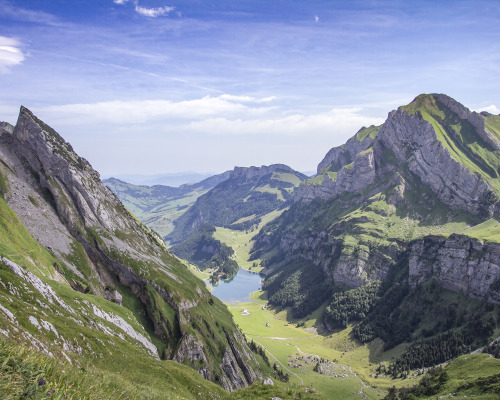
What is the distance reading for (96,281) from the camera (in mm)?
116312

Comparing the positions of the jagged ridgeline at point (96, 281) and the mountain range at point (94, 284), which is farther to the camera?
the jagged ridgeline at point (96, 281)

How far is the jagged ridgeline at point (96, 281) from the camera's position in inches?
2643

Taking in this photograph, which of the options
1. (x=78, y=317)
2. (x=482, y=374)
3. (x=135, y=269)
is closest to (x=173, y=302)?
(x=135, y=269)

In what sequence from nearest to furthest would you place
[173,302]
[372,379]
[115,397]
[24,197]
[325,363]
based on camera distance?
[115,397], [24,197], [173,302], [372,379], [325,363]

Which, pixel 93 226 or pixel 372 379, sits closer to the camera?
pixel 93 226

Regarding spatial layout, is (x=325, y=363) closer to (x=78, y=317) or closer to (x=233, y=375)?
(x=233, y=375)

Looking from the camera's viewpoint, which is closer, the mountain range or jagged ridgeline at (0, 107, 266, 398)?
the mountain range

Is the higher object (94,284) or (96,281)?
(96,281)

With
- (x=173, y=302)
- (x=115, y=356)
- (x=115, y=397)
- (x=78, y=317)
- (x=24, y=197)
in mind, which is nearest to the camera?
(x=115, y=397)

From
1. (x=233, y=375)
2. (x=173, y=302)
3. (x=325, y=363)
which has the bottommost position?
(x=325, y=363)

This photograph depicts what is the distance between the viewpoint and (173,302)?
129250 millimetres

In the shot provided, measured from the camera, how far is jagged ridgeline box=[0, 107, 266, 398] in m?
67.1

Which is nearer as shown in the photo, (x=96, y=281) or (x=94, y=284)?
(x=94, y=284)

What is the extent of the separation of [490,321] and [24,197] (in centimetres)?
22122
